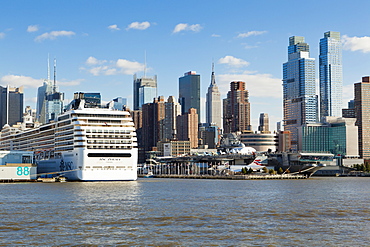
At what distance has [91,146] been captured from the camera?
117 metres

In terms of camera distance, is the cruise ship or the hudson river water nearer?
the hudson river water

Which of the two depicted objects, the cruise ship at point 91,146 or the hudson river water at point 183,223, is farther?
the cruise ship at point 91,146

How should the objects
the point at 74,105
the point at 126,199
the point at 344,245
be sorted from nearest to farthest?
the point at 344,245 → the point at 126,199 → the point at 74,105

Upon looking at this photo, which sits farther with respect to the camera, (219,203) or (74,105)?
(74,105)

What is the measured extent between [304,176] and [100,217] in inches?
5399

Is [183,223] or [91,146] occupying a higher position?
[91,146]

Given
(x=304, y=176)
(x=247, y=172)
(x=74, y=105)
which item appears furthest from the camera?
(x=247, y=172)

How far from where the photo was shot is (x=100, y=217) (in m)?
51.1

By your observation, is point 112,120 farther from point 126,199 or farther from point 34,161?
point 126,199

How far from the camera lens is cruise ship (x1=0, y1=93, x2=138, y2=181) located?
115 m

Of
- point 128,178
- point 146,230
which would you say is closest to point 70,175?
point 128,178

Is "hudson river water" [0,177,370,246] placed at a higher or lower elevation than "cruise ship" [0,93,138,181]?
lower

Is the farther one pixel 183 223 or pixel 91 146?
pixel 91 146

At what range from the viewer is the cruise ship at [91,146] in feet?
379
